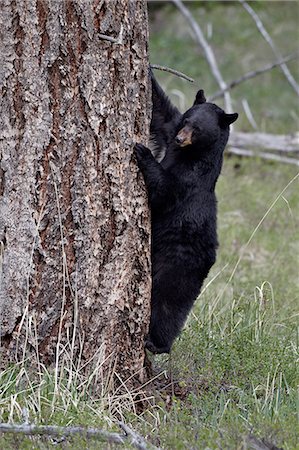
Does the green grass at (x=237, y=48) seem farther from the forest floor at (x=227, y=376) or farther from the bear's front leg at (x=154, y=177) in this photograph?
the bear's front leg at (x=154, y=177)

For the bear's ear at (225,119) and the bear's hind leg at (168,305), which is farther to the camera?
the bear's ear at (225,119)

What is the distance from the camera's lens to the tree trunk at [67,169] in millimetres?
4082

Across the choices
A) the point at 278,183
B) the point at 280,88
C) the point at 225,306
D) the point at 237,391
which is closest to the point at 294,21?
the point at 280,88

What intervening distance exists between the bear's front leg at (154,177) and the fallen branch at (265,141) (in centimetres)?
548

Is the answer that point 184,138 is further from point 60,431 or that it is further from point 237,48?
point 237,48

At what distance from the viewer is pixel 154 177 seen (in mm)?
4488

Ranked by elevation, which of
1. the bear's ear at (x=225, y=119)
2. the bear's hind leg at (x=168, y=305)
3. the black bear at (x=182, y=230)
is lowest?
the bear's hind leg at (x=168, y=305)

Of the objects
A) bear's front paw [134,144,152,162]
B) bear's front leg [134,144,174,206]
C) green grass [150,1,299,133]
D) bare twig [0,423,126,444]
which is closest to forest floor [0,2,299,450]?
bare twig [0,423,126,444]

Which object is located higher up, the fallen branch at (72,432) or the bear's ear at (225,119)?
the bear's ear at (225,119)

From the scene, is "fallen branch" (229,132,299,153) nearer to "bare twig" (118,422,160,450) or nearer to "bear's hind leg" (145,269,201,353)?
"bear's hind leg" (145,269,201,353)

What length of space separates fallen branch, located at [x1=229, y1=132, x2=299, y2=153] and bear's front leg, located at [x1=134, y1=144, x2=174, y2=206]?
18.0 ft

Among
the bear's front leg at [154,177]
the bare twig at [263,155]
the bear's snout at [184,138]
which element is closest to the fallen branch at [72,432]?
the bear's front leg at [154,177]

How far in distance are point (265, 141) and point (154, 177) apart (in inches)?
232

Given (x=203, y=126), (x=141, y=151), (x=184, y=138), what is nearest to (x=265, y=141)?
(x=203, y=126)
